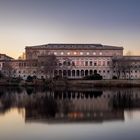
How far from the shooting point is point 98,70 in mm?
91562

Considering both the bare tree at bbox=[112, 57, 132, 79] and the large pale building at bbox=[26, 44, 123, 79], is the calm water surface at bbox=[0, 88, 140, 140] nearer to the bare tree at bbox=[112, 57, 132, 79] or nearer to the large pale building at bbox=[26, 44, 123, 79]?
the bare tree at bbox=[112, 57, 132, 79]

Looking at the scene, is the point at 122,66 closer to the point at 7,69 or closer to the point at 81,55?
the point at 81,55

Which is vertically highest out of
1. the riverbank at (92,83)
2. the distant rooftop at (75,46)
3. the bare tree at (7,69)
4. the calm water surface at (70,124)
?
the distant rooftop at (75,46)

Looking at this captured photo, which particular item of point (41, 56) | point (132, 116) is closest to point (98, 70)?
point (41, 56)

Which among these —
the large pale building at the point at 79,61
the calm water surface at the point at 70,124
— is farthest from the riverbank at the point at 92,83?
the calm water surface at the point at 70,124

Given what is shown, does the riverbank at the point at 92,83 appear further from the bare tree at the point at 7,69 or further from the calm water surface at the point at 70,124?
the calm water surface at the point at 70,124

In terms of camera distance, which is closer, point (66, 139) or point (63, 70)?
point (66, 139)

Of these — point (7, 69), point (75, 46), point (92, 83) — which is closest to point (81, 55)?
point (75, 46)

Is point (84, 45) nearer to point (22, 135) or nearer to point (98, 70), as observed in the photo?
point (98, 70)

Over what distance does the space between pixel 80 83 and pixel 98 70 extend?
25074 millimetres

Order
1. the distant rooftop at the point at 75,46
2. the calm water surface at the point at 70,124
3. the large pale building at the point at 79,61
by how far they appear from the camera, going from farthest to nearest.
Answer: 1. the distant rooftop at the point at 75,46
2. the large pale building at the point at 79,61
3. the calm water surface at the point at 70,124

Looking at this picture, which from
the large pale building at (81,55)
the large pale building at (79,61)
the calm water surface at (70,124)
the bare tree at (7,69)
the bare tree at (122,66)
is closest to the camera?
the calm water surface at (70,124)

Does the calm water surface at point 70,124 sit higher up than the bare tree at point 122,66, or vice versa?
the bare tree at point 122,66

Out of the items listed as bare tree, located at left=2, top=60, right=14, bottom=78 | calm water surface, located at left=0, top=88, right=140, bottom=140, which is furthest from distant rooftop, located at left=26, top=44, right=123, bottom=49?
calm water surface, located at left=0, top=88, right=140, bottom=140
